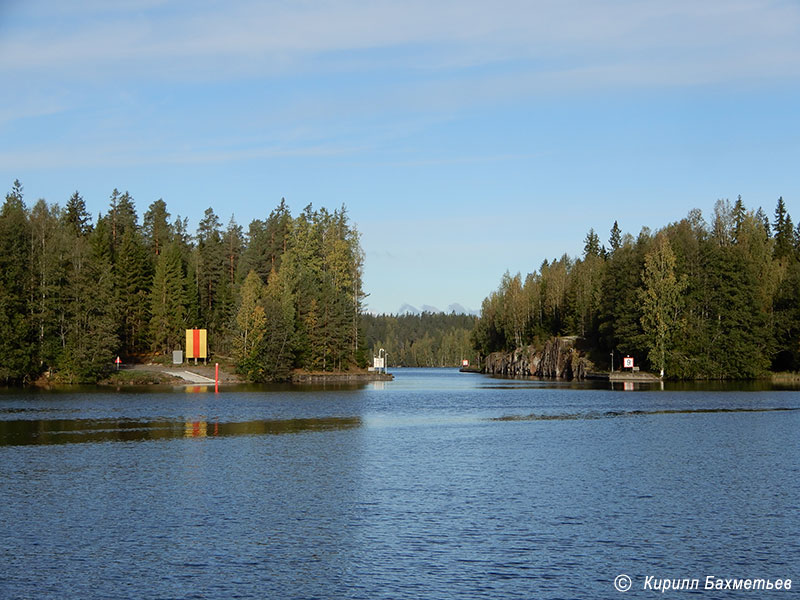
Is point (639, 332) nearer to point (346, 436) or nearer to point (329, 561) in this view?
point (346, 436)

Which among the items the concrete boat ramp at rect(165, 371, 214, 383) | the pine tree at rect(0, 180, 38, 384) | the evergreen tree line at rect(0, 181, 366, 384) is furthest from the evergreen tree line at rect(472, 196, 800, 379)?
the pine tree at rect(0, 180, 38, 384)

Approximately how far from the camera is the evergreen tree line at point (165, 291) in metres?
98.8

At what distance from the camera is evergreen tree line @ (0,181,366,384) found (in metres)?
98.8

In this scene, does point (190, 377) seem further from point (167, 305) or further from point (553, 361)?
point (553, 361)

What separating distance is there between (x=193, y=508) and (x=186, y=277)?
389 ft

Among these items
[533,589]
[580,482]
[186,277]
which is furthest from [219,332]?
[533,589]

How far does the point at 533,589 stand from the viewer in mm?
17828

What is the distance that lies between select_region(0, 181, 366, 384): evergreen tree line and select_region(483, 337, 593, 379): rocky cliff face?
41.3 meters

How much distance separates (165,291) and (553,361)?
250 ft

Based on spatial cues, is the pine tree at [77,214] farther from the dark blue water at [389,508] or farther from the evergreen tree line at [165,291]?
the dark blue water at [389,508]

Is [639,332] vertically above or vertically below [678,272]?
below

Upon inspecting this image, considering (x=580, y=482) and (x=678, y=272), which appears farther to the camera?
(x=678, y=272)

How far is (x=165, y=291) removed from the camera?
12612 cm

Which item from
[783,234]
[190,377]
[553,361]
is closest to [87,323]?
[190,377]
